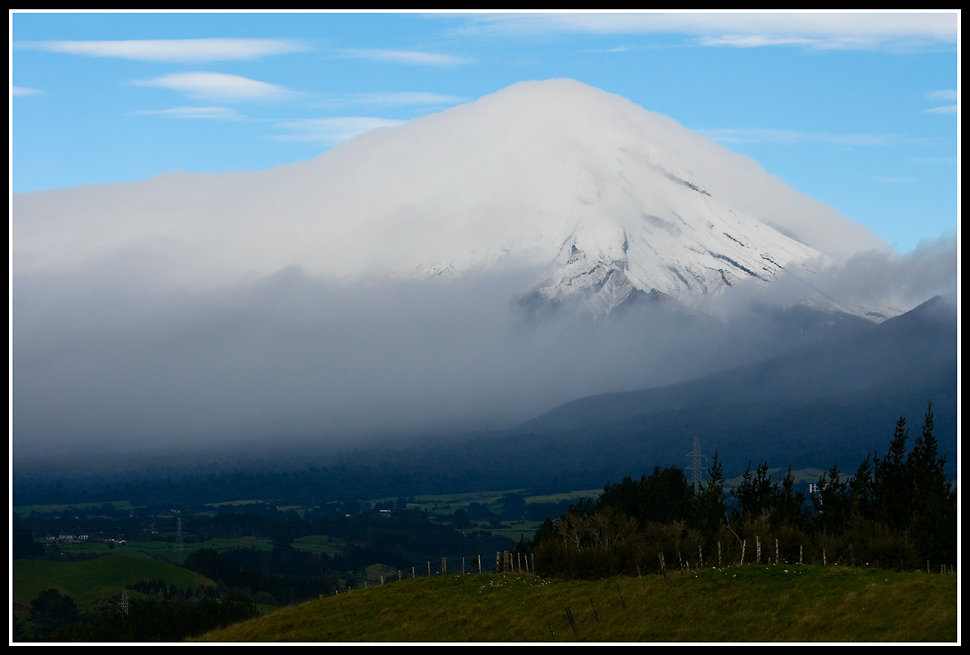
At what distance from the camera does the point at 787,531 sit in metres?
69.9

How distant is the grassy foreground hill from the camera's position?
139ft

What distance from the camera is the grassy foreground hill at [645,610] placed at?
139ft

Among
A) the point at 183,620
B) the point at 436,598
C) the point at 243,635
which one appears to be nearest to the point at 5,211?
the point at 243,635

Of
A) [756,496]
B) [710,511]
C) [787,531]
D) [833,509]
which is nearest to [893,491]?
[833,509]

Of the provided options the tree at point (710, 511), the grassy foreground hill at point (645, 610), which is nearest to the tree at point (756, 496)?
the tree at point (710, 511)

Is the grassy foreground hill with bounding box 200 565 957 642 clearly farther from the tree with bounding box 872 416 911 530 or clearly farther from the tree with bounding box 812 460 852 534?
the tree with bounding box 872 416 911 530

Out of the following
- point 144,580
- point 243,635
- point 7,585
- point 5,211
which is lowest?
point 144,580

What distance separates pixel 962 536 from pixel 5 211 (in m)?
40.3

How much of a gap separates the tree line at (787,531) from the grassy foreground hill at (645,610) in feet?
11.6

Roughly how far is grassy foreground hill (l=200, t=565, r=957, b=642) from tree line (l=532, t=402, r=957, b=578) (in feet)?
11.6

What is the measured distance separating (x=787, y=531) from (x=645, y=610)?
2389 cm

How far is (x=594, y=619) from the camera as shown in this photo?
50.4 metres

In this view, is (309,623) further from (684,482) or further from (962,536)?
(684,482)

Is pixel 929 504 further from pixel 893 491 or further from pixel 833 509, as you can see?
pixel 893 491
